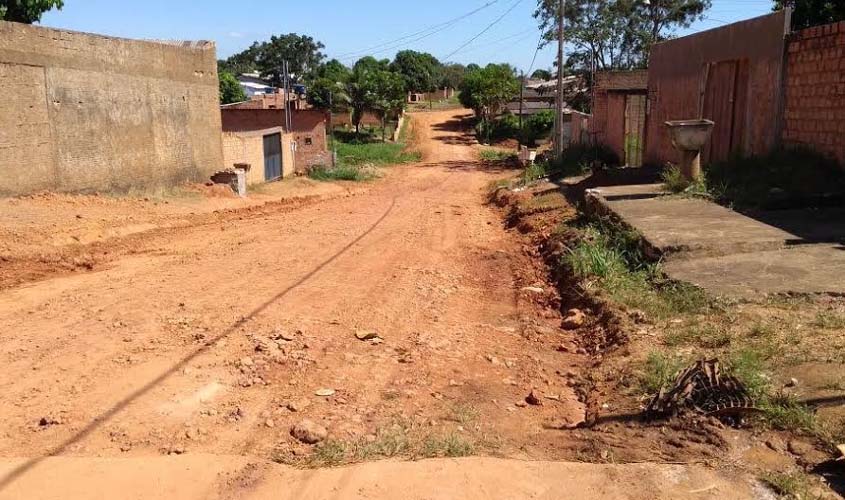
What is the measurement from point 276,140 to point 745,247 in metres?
19.5

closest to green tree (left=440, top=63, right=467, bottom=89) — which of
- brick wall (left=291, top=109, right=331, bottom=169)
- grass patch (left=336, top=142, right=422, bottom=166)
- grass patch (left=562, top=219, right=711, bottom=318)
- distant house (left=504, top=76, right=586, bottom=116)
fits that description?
distant house (left=504, top=76, right=586, bottom=116)

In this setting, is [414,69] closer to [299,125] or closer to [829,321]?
[299,125]

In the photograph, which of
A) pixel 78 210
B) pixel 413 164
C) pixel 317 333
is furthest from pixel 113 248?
pixel 413 164

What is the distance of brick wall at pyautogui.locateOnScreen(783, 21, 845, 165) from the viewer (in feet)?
32.2

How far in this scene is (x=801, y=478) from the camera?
3.60 meters

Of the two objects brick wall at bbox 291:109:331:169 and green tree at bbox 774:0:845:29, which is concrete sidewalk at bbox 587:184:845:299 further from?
brick wall at bbox 291:109:331:169

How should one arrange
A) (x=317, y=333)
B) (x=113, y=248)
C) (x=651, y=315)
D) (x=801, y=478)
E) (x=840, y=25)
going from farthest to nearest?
1. (x=113, y=248)
2. (x=840, y=25)
3. (x=317, y=333)
4. (x=651, y=315)
5. (x=801, y=478)

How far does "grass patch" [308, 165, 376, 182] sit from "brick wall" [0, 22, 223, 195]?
5948 millimetres

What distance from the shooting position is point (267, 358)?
20.1ft

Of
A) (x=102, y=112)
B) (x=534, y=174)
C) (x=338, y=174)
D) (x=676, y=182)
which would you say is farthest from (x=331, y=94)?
(x=676, y=182)

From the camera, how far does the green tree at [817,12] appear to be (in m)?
20.4

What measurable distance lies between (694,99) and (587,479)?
40.2 feet

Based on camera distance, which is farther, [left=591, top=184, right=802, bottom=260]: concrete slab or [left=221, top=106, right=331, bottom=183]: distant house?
[left=221, top=106, right=331, bottom=183]: distant house

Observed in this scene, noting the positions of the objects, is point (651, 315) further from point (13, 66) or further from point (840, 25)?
point (13, 66)
